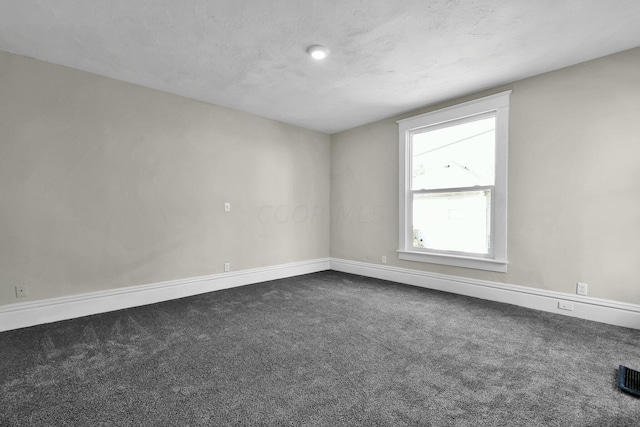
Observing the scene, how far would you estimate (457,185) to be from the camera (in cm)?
391

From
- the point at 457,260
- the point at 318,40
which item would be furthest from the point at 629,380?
the point at 318,40

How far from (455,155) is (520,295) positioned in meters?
1.92

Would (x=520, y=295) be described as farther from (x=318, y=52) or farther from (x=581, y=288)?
(x=318, y=52)

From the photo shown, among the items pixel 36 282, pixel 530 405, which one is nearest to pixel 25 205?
pixel 36 282

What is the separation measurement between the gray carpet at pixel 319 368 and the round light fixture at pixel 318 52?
2601 mm

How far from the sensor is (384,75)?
10.5 ft

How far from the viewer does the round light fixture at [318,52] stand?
2.63 metres

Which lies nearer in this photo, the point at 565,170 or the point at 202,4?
the point at 202,4

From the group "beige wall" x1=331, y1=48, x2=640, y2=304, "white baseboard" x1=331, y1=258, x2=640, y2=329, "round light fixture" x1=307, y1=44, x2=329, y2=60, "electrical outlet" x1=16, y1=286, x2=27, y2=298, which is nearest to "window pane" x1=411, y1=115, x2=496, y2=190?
"beige wall" x1=331, y1=48, x2=640, y2=304

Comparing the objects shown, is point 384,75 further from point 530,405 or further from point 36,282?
point 36,282

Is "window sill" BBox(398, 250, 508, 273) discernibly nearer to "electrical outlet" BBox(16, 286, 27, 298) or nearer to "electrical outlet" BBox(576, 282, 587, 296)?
"electrical outlet" BBox(576, 282, 587, 296)

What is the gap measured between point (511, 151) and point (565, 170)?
22.1 inches

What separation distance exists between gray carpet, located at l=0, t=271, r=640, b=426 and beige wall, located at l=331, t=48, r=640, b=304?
531 mm

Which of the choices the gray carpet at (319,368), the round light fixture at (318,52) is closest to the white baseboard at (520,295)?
the gray carpet at (319,368)
